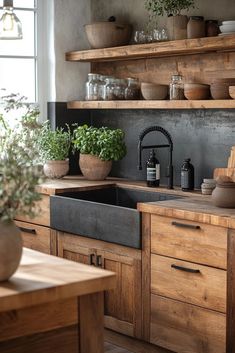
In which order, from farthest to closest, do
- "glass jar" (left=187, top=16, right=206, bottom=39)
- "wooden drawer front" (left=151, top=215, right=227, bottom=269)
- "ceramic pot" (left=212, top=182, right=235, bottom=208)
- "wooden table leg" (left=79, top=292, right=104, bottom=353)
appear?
1. "glass jar" (left=187, top=16, right=206, bottom=39)
2. "ceramic pot" (left=212, top=182, right=235, bottom=208)
3. "wooden drawer front" (left=151, top=215, right=227, bottom=269)
4. "wooden table leg" (left=79, top=292, right=104, bottom=353)

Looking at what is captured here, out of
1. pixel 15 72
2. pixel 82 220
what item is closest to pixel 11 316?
pixel 82 220

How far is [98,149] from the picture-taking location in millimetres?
5598

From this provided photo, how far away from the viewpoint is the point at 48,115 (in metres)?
6.08

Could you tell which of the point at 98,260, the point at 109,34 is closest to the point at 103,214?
the point at 98,260

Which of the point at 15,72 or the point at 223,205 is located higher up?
the point at 15,72

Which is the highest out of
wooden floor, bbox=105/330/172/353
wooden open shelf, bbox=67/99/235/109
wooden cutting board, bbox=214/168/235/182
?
wooden open shelf, bbox=67/99/235/109

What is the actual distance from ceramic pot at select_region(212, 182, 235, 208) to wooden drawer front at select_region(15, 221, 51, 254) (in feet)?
4.66

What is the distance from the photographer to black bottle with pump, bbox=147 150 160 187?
5234 mm

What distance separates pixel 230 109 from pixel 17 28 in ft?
6.43

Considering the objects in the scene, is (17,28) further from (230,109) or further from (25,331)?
(230,109)

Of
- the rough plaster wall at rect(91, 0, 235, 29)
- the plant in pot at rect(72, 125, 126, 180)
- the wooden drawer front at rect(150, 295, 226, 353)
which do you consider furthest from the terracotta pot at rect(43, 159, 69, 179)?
the wooden drawer front at rect(150, 295, 226, 353)

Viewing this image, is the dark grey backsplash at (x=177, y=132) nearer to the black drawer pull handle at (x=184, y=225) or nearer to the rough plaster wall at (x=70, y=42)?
the rough plaster wall at (x=70, y=42)

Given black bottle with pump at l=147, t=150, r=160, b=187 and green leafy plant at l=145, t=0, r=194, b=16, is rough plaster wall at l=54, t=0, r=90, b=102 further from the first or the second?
black bottle with pump at l=147, t=150, r=160, b=187

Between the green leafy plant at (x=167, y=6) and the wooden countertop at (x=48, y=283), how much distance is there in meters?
2.80
